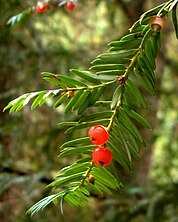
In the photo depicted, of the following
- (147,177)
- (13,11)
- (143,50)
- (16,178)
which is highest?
(13,11)

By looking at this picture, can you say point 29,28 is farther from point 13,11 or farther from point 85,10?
point 85,10

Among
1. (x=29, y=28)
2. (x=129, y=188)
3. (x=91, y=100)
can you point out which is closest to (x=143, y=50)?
(x=91, y=100)

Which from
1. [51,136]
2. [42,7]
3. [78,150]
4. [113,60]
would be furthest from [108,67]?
[51,136]

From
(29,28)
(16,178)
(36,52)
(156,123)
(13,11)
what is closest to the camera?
(16,178)

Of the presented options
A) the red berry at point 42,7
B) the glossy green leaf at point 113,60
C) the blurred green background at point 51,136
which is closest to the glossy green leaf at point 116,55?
the glossy green leaf at point 113,60

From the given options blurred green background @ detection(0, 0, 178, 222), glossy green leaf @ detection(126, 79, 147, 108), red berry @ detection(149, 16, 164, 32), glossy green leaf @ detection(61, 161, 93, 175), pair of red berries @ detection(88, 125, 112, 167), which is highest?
red berry @ detection(149, 16, 164, 32)

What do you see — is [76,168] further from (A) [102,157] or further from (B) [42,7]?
(B) [42,7]

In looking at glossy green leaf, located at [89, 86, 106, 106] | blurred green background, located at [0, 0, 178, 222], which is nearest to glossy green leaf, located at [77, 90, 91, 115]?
glossy green leaf, located at [89, 86, 106, 106]

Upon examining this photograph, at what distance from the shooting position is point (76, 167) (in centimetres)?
65

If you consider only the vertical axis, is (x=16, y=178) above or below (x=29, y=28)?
below

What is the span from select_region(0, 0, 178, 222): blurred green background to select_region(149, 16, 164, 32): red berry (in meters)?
1.19

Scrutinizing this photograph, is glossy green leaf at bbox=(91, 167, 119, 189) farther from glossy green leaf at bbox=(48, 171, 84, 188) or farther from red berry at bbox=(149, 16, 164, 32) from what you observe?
red berry at bbox=(149, 16, 164, 32)

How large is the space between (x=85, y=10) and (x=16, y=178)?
2.02m

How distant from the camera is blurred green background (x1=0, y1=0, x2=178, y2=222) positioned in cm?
191
